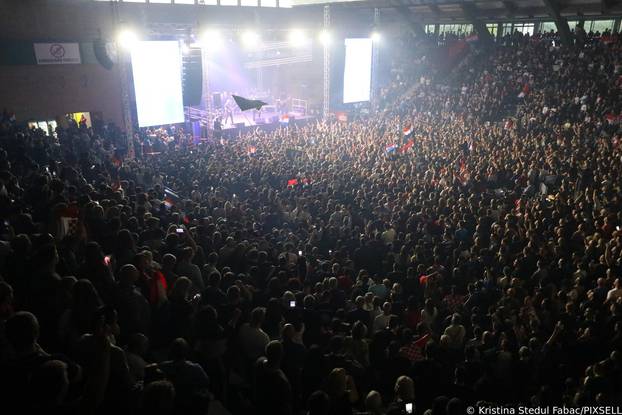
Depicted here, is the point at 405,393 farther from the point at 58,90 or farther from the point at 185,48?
the point at 185,48

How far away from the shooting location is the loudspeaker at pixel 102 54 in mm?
19656

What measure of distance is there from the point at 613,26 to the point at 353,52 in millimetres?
14317

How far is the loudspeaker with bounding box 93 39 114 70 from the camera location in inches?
774

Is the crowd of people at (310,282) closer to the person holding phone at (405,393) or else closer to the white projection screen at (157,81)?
the person holding phone at (405,393)

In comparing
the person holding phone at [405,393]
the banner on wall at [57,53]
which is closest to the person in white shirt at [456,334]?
the person holding phone at [405,393]

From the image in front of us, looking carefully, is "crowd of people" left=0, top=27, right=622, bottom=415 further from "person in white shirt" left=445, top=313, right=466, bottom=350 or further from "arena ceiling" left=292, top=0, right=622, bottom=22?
"arena ceiling" left=292, top=0, right=622, bottom=22

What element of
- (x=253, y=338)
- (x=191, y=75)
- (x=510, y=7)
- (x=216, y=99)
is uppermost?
(x=510, y=7)

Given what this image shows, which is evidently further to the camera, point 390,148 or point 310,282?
point 390,148

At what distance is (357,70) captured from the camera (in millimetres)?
30266

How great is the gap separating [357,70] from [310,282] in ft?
82.5

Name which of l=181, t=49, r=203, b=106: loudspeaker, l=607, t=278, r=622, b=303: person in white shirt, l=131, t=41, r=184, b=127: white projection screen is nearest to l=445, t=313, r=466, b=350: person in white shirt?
l=607, t=278, r=622, b=303: person in white shirt

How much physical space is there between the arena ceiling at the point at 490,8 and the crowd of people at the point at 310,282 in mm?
10756

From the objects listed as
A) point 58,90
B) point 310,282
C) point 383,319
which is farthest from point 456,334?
point 58,90

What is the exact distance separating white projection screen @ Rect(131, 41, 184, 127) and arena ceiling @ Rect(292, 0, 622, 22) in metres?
12.8
